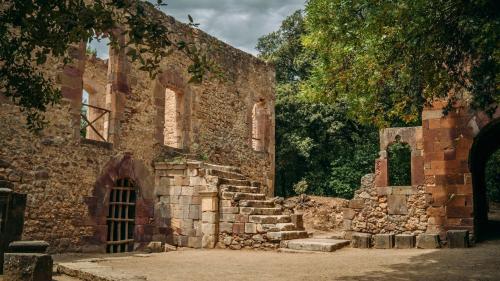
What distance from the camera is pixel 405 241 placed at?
10.4 meters

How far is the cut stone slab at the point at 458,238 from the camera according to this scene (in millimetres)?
9820

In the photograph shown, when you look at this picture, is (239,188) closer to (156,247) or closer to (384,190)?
(156,247)

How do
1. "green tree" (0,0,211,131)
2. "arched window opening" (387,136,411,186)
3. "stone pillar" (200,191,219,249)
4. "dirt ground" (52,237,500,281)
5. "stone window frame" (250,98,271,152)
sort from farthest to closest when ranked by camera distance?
"arched window opening" (387,136,411,186) → "stone window frame" (250,98,271,152) → "stone pillar" (200,191,219,249) → "dirt ground" (52,237,500,281) → "green tree" (0,0,211,131)

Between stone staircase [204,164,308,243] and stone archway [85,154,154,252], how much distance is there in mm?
1855

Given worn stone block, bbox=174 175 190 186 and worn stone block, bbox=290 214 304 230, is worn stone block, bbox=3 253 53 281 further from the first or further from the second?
worn stone block, bbox=290 214 304 230

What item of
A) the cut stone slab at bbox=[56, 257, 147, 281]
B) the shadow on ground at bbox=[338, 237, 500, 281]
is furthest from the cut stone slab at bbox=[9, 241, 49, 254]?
the shadow on ground at bbox=[338, 237, 500, 281]

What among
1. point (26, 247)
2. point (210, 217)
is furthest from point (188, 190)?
point (26, 247)

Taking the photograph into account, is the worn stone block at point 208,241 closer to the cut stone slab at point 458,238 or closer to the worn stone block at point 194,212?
the worn stone block at point 194,212

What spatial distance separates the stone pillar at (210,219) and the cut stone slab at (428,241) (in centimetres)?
462

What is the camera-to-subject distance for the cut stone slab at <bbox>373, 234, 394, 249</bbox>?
34.4 feet

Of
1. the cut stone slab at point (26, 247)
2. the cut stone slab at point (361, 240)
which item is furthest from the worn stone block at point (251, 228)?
the cut stone slab at point (26, 247)

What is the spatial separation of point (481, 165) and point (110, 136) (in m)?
10.0

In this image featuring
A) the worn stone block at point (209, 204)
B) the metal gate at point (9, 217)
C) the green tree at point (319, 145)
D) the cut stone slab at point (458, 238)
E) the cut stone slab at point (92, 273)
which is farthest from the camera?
the green tree at point (319, 145)

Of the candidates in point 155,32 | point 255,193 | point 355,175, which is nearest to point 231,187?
point 255,193
